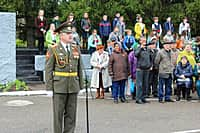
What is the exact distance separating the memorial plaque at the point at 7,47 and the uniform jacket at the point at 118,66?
4667mm

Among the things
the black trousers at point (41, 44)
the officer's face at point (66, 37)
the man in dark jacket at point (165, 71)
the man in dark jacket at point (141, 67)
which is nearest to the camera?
the officer's face at point (66, 37)

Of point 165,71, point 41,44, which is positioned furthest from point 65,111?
point 41,44

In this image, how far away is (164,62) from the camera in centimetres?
1353

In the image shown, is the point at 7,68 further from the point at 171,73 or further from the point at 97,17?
the point at 97,17

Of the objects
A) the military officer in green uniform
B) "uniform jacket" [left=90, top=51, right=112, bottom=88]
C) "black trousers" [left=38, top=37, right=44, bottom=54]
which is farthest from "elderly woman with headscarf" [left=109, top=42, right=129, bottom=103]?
"black trousers" [left=38, top=37, right=44, bottom=54]

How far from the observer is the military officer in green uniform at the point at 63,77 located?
7922 millimetres

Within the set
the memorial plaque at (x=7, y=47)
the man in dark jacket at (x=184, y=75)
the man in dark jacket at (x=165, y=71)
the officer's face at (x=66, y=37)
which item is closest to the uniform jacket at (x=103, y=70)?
the man in dark jacket at (x=165, y=71)

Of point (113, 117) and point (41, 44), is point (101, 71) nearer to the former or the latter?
point (113, 117)

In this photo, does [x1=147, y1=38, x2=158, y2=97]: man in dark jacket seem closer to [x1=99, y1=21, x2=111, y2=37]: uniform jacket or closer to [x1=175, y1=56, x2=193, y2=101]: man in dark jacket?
[x1=175, y1=56, x2=193, y2=101]: man in dark jacket

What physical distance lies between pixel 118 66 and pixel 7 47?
196 inches

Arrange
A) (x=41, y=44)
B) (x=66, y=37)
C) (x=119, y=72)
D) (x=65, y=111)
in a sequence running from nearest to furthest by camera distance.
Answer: (x=66, y=37)
(x=65, y=111)
(x=119, y=72)
(x=41, y=44)

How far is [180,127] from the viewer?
989cm

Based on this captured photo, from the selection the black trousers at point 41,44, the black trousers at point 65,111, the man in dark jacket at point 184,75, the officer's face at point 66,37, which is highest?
the black trousers at point 41,44

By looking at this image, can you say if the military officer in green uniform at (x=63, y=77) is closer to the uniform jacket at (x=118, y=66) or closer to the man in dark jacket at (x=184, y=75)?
the uniform jacket at (x=118, y=66)
